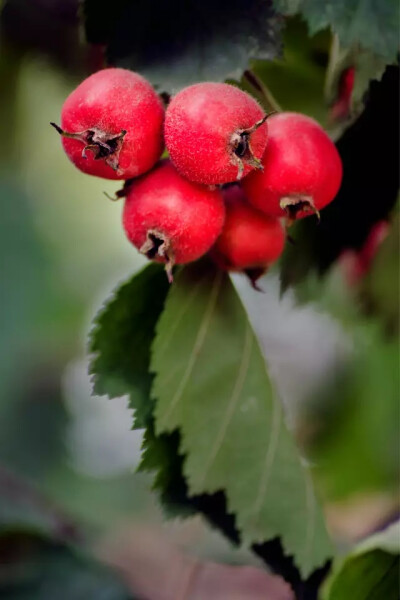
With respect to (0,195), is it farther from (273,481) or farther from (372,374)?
(273,481)

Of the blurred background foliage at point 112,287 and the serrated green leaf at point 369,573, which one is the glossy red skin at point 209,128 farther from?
the serrated green leaf at point 369,573

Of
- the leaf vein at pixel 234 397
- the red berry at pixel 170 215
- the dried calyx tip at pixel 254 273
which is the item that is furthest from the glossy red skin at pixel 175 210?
the leaf vein at pixel 234 397

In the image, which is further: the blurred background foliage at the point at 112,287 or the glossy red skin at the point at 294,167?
the blurred background foliage at the point at 112,287

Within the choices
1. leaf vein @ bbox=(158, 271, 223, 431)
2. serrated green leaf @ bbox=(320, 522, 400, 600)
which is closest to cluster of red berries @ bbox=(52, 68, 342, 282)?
leaf vein @ bbox=(158, 271, 223, 431)

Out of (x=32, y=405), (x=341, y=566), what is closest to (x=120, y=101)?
(x=341, y=566)

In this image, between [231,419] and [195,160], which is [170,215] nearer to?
[195,160]

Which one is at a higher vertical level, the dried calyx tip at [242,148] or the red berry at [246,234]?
the dried calyx tip at [242,148]

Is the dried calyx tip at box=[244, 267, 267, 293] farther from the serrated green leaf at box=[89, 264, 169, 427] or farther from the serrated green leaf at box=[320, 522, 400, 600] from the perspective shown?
the serrated green leaf at box=[320, 522, 400, 600]
